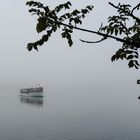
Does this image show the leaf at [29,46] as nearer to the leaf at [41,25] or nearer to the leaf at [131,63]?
the leaf at [41,25]

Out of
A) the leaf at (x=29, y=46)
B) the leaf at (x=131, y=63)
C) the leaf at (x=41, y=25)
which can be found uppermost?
the leaf at (x=41, y=25)

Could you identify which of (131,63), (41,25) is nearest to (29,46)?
(41,25)

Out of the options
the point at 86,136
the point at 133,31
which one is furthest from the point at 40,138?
the point at 133,31

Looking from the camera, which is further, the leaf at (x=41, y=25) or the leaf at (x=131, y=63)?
the leaf at (x=131, y=63)

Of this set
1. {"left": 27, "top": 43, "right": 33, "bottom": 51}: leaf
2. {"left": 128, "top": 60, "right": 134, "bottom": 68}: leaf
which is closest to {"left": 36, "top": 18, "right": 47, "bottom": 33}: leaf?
{"left": 27, "top": 43, "right": 33, "bottom": 51}: leaf

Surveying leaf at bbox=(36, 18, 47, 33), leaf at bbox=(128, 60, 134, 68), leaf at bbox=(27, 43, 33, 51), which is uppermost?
leaf at bbox=(36, 18, 47, 33)

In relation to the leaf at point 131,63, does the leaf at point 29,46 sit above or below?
above

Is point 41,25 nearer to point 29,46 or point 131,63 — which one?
point 29,46

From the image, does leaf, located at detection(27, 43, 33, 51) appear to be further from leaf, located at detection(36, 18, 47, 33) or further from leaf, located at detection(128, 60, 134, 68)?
leaf, located at detection(128, 60, 134, 68)

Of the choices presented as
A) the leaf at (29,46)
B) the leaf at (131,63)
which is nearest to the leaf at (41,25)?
the leaf at (29,46)

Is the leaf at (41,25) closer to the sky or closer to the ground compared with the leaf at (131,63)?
closer to the sky

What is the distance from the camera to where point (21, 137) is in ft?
259

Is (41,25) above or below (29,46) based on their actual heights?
above

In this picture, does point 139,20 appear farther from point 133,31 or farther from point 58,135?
point 58,135
